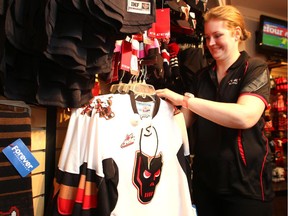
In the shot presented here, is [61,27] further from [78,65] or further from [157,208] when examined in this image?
[157,208]

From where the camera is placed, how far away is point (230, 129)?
1.28m

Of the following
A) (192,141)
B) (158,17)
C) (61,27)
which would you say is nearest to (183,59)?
(158,17)

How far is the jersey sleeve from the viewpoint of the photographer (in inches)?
48.0

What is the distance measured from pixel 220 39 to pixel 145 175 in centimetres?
73

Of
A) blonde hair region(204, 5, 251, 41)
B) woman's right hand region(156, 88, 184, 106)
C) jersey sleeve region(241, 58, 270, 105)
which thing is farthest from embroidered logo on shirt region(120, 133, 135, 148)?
blonde hair region(204, 5, 251, 41)

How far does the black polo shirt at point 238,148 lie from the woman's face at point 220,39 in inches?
2.6

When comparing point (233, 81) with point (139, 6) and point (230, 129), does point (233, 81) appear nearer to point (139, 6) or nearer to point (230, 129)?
point (230, 129)

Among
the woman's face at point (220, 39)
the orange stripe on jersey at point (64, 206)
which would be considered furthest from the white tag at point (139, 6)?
the orange stripe on jersey at point (64, 206)

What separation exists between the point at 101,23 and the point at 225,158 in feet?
2.62

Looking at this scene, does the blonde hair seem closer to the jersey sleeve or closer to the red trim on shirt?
the jersey sleeve

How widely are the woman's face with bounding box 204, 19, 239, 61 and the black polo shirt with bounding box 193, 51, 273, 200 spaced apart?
0.07m

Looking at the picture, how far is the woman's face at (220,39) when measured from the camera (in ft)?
4.36

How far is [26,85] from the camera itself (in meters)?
0.92

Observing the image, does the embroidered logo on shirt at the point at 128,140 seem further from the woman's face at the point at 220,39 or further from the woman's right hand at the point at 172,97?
the woman's face at the point at 220,39
